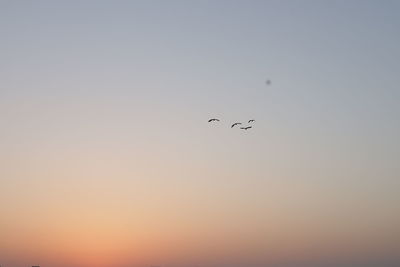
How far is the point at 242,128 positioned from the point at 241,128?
40 centimetres

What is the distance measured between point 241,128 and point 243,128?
837 mm

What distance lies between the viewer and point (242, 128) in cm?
8662

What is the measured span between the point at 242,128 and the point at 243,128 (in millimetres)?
437

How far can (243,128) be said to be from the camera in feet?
285

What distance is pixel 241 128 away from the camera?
86.5 metres
